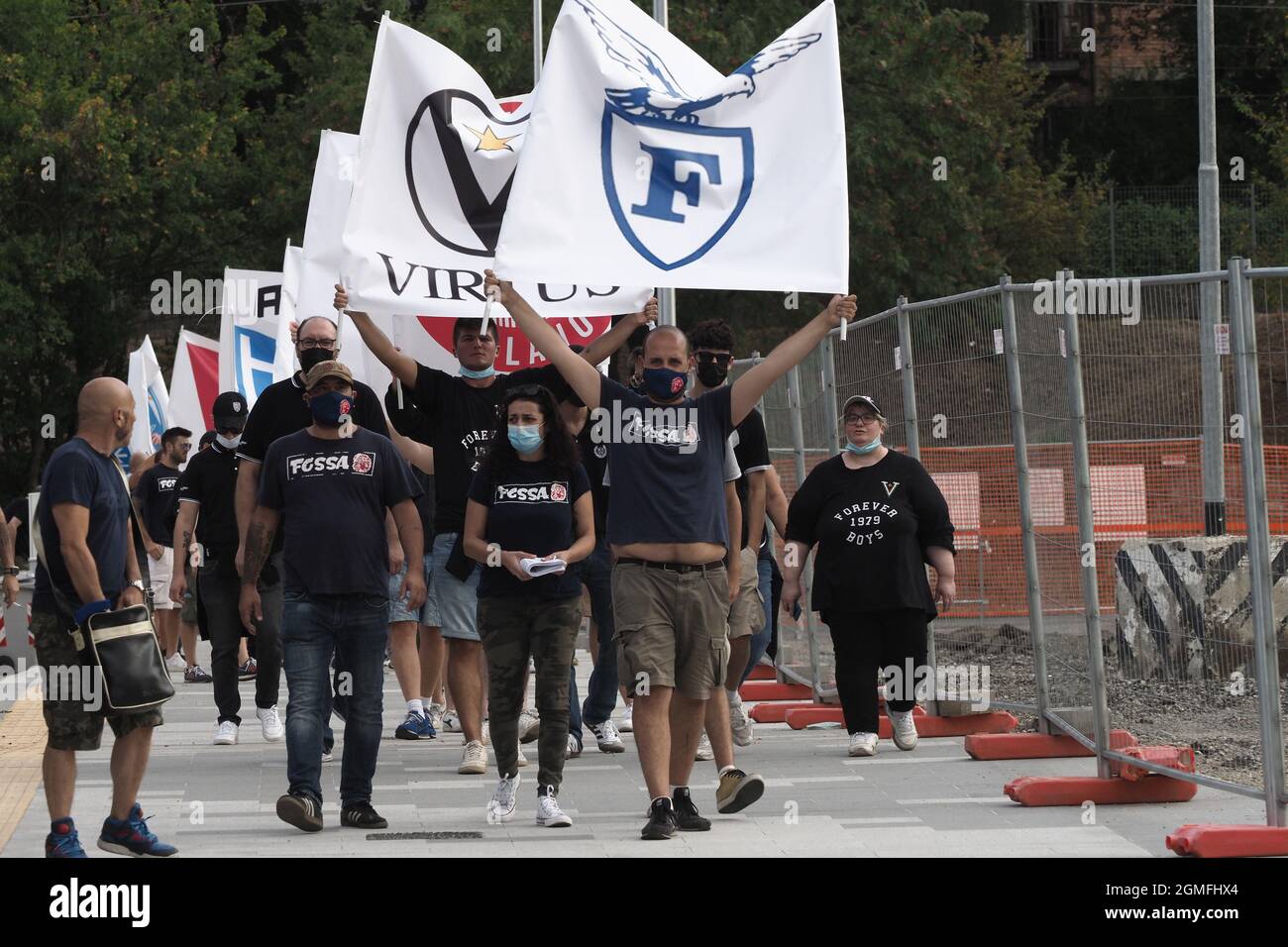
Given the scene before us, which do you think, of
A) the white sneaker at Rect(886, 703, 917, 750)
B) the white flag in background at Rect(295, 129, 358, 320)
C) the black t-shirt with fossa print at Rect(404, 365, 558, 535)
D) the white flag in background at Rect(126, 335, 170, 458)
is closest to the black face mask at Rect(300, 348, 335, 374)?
the black t-shirt with fossa print at Rect(404, 365, 558, 535)

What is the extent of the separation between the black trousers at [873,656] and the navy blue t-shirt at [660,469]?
9.22 feet

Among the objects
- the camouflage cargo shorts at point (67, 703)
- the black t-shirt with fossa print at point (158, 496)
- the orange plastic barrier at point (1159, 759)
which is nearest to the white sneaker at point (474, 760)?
the camouflage cargo shorts at point (67, 703)

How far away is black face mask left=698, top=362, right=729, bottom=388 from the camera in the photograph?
1070cm

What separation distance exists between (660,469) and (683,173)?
1.61m

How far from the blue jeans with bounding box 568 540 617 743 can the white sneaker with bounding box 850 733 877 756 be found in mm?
1329

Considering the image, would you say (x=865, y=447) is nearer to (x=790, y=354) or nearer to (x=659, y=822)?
(x=790, y=354)

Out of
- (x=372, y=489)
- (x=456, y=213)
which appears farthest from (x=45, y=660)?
(x=456, y=213)

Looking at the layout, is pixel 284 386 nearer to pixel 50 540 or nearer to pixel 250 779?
pixel 250 779

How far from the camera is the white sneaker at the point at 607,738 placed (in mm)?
11852

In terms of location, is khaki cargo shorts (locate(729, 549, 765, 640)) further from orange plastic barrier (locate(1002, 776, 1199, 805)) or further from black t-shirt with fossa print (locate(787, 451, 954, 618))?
orange plastic barrier (locate(1002, 776, 1199, 805))

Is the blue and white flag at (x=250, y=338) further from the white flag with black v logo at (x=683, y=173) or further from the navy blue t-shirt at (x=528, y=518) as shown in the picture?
the navy blue t-shirt at (x=528, y=518)

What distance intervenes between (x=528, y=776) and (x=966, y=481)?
3354 mm

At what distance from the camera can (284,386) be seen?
1075 cm
